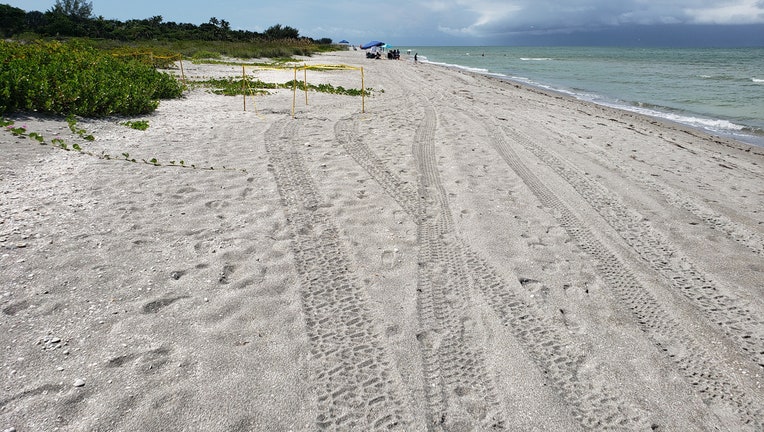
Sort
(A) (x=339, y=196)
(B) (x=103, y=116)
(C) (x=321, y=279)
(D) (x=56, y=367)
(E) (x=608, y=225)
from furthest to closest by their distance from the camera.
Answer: (B) (x=103, y=116) → (A) (x=339, y=196) → (E) (x=608, y=225) → (C) (x=321, y=279) → (D) (x=56, y=367)

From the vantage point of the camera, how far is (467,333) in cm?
313

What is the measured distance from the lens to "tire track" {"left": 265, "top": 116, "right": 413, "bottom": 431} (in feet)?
8.05

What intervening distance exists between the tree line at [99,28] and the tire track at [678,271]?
4333cm

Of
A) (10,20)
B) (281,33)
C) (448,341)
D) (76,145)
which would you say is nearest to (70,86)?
(76,145)

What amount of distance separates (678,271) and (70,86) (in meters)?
10.1

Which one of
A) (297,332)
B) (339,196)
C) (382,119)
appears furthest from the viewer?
(382,119)

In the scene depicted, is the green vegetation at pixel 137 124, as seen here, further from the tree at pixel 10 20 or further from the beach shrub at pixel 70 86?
the tree at pixel 10 20

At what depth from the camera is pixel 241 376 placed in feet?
8.71

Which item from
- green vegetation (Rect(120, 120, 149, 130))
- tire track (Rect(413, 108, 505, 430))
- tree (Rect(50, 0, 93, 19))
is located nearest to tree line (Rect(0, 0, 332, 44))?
tree (Rect(50, 0, 93, 19))

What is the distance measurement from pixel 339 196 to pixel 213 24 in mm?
71730

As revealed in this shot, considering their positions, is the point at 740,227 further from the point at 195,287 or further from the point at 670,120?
the point at 670,120

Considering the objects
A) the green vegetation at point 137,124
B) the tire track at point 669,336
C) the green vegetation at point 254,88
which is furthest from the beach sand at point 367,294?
the green vegetation at point 254,88

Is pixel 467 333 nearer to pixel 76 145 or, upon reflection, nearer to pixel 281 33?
pixel 76 145

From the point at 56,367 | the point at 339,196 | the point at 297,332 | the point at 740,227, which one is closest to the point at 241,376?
the point at 297,332
